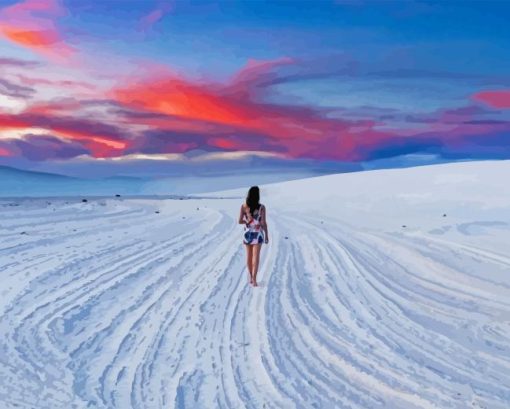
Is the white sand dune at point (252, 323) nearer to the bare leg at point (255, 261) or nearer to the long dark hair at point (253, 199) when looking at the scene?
the bare leg at point (255, 261)

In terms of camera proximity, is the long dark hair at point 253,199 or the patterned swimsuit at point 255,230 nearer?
the long dark hair at point 253,199

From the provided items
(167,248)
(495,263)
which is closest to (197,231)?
(167,248)

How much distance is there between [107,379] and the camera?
587 centimetres

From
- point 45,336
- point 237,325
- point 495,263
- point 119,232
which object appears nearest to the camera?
point 45,336

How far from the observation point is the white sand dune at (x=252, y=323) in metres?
5.62

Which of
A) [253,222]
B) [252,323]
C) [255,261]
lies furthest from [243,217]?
[252,323]

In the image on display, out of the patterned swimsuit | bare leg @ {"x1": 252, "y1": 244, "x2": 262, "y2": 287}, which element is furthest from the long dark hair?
bare leg @ {"x1": 252, "y1": 244, "x2": 262, "y2": 287}

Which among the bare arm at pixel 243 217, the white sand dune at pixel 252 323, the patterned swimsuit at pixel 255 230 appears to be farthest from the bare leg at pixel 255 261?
the bare arm at pixel 243 217

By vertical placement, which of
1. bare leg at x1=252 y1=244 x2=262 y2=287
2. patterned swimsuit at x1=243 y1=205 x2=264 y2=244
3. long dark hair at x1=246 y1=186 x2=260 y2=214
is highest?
long dark hair at x1=246 y1=186 x2=260 y2=214

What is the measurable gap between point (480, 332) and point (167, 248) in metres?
8.46

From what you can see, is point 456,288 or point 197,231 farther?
point 197,231

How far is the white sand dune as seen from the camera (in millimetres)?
5621

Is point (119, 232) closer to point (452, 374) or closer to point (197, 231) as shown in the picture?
point (197, 231)

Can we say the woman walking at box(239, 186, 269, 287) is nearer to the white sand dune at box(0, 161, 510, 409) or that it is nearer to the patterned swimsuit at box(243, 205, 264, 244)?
the patterned swimsuit at box(243, 205, 264, 244)
